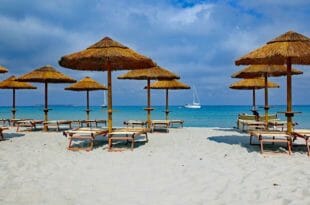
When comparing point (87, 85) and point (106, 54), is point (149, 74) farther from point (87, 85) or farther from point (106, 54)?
point (87, 85)

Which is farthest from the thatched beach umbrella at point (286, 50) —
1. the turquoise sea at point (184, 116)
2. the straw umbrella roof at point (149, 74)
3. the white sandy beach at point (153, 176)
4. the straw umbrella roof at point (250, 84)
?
the straw umbrella roof at point (250, 84)

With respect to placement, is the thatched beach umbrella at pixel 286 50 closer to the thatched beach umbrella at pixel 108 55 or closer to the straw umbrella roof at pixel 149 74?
the thatched beach umbrella at pixel 108 55

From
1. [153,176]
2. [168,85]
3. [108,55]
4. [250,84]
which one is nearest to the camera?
[153,176]

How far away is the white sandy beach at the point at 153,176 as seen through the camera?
149 inches

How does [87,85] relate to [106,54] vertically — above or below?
below

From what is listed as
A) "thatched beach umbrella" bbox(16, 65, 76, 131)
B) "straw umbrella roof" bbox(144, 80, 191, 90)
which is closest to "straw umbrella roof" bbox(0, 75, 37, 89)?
"thatched beach umbrella" bbox(16, 65, 76, 131)

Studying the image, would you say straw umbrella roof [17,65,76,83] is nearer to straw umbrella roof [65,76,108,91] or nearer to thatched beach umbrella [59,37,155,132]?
straw umbrella roof [65,76,108,91]

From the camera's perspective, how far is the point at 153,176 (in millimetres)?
4844

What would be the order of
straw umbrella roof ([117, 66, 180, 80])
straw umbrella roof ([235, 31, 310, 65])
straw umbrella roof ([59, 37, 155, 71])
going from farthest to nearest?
1. straw umbrella roof ([117, 66, 180, 80])
2. straw umbrella roof ([59, 37, 155, 71])
3. straw umbrella roof ([235, 31, 310, 65])

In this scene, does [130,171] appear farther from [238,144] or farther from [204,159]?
[238,144]

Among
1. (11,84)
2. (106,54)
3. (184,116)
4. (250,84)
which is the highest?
(106,54)

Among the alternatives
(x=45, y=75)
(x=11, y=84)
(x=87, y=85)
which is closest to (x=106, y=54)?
(x=45, y=75)

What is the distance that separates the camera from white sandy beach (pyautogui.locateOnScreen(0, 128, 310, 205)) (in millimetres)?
3773

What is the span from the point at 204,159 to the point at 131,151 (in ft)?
5.58
